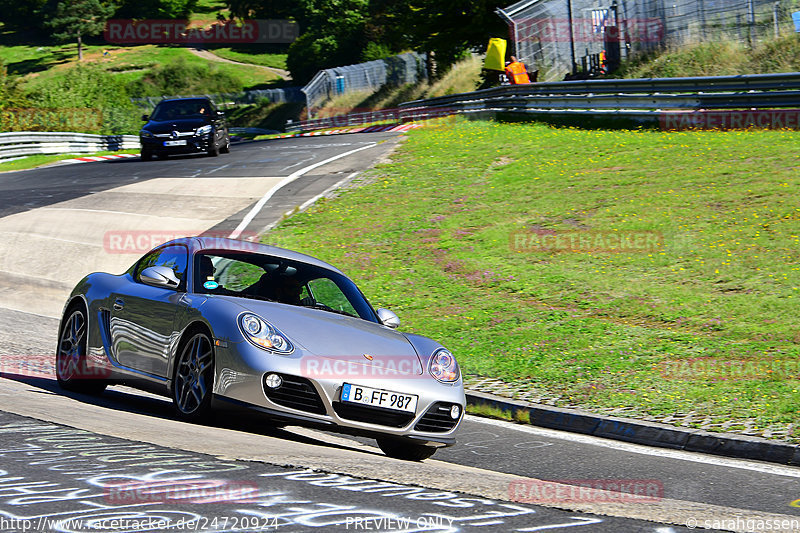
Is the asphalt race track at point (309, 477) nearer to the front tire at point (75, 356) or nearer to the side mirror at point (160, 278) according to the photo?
the front tire at point (75, 356)

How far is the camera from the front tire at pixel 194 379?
6715 mm

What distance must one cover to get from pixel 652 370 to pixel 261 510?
20.2 feet

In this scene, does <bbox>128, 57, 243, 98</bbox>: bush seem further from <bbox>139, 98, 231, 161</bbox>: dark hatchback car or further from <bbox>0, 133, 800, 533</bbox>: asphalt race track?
<bbox>0, 133, 800, 533</bbox>: asphalt race track

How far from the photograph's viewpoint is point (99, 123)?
4750 cm

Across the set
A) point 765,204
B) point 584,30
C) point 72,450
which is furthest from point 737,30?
point 72,450

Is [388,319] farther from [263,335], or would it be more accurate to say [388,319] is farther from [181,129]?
[181,129]

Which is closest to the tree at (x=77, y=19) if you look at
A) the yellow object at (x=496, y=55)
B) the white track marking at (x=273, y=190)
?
the yellow object at (x=496, y=55)

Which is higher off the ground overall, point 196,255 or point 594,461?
point 196,255

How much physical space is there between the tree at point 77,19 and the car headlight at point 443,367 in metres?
114

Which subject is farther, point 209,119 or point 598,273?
point 209,119

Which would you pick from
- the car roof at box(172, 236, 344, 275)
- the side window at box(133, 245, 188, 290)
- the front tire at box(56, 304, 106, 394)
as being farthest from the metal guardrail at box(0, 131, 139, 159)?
the car roof at box(172, 236, 344, 275)

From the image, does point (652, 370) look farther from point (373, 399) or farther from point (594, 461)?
point (373, 399)

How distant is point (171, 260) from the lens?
26.4 feet

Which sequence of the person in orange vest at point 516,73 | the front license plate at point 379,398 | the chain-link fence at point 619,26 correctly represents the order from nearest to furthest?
the front license plate at point 379,398 < the chain-link fence at point 619,26 < the person in orange vest at point 516,73
